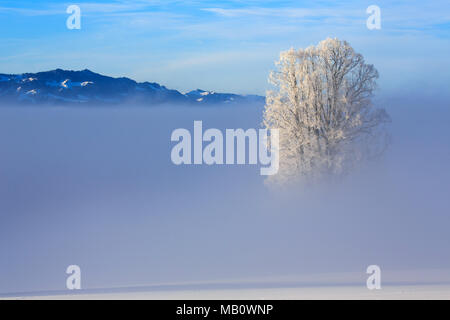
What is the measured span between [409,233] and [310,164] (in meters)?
7.15

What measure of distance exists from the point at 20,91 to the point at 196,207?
25.0m

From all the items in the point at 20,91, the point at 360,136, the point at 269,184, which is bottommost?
the point at 269,184

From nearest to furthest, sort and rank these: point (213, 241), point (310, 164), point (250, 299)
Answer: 1. point (250, 299)
2. point (310, 164)
3. point (213, 241)

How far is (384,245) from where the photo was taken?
31.6 m

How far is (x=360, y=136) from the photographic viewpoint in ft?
103

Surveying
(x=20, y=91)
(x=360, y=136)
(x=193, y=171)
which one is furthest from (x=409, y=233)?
(x=20, y=91)

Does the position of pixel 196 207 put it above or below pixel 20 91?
below

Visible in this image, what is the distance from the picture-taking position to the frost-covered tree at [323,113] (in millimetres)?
31047

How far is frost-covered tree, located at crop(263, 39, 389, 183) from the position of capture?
31047mm

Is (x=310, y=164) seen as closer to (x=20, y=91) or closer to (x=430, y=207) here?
(x=430, y=207)

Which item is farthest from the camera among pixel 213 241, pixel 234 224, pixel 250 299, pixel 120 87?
pixel 120 87

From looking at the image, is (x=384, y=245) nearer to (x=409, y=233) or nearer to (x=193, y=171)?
(x=409, y=233)

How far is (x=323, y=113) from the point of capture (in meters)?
31.6

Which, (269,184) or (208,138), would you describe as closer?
(269,184)
